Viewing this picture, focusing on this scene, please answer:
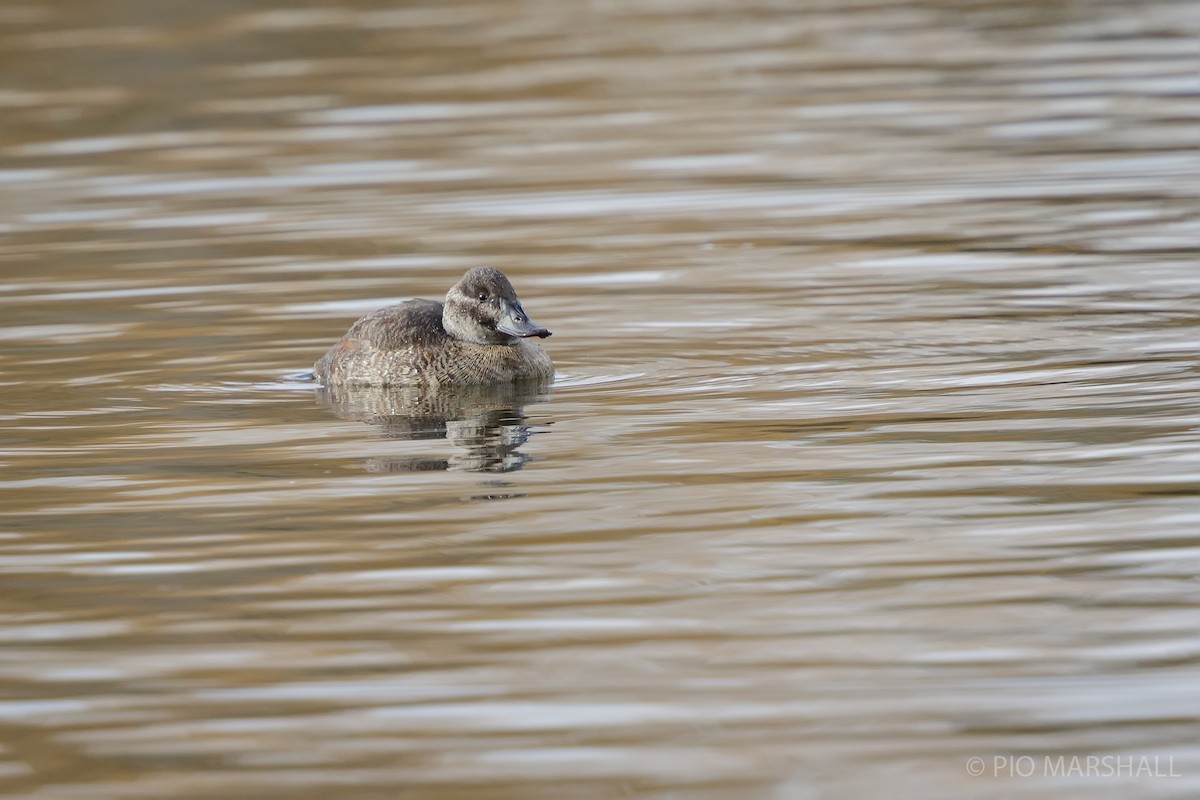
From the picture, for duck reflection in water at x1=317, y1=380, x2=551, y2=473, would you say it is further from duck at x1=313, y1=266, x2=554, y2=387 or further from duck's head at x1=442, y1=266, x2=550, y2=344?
duck's head at x1=442, y1=266, x2=550, y2=344

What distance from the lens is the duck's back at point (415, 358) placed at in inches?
382

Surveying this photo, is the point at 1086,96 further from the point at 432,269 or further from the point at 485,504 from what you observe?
the point at 485,504

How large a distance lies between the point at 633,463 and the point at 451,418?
1.52 metres

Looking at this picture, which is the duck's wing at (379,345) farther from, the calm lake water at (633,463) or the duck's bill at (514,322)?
the duck's bill at (514,322)

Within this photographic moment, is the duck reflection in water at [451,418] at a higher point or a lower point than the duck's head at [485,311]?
lower

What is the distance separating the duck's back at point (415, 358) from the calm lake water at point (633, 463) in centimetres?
18

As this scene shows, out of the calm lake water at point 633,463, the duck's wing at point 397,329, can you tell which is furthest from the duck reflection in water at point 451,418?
the duck's wing at point 397,329

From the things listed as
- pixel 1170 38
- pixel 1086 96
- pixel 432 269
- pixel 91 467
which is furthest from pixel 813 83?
pixel 91 467

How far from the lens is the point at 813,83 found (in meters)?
19.2

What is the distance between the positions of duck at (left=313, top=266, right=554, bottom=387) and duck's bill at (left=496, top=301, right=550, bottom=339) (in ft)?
0.16

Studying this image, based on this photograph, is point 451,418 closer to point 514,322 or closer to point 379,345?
point 514,322

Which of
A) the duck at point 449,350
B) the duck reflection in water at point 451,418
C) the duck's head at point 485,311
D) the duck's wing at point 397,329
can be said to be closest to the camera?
the duck reflection in water at point 451,418

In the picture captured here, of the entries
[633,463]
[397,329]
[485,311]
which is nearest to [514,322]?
[485,311]

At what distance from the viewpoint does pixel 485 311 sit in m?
9.62
